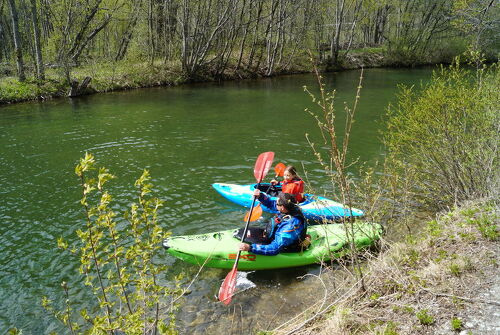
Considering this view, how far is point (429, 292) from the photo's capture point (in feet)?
11.0

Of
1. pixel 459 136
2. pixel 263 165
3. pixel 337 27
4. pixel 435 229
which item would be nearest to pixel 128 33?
pixel 337 27

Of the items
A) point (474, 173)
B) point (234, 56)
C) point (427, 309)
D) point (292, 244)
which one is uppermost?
point (234, 56)

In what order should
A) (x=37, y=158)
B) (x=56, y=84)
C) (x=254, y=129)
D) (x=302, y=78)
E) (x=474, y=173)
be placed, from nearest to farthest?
(x=474, y=173), (x=37, y=158), (x=254, y=129), (x=56, y=84), (x=302, y=78)

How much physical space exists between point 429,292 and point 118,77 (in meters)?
20.5

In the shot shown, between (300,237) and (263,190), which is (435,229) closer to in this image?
(300,237)

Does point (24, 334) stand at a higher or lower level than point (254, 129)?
lower

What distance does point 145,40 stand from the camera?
23.2m

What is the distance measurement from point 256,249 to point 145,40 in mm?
21383

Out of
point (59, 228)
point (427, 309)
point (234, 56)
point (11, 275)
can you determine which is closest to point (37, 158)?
point (59, 228)

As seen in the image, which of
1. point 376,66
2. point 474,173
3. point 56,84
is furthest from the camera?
point 376,66

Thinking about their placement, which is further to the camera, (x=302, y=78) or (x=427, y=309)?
(x=302, y=78)

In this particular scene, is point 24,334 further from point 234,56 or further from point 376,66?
point 376,66

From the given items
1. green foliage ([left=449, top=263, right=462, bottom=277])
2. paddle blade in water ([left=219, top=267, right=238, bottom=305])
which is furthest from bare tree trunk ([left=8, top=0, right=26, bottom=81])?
green foliage ([left=449, top=263, right=462, bottom=277])

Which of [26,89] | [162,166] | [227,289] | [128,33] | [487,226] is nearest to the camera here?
[487,226]
